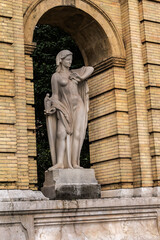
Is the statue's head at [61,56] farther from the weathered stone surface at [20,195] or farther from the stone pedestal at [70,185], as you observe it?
the weathered stone surface at [20,195]

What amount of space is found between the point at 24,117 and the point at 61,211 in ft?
7.69

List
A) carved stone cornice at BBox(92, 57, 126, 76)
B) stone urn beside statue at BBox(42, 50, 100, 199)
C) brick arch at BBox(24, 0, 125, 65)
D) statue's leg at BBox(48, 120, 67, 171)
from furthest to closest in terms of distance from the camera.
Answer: carved stone cornice at BBox(92, 57, 126, 76)
brick arch at BBox(24, 0, 125, 65)
statue's leg at BBox(48, 120, 67, 171)
stone urn beside statue at BBox(42, 50, 100, 199)

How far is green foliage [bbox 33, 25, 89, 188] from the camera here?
1977 centimetres

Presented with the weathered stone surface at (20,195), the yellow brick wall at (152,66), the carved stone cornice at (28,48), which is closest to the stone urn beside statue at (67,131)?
the weathered stone surface at (20,195)

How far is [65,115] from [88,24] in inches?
132

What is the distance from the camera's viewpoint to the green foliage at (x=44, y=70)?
64.8 feet

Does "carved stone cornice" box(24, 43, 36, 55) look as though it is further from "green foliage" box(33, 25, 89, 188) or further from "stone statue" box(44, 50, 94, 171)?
"green foliage" box(33, 25, 89, 188)

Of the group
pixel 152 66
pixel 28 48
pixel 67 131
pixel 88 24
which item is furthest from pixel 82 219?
pixel 88 24

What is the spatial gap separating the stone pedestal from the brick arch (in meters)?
3.85

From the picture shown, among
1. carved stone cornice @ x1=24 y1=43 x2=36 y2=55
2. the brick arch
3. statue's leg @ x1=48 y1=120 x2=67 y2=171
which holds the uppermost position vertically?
the brick arch

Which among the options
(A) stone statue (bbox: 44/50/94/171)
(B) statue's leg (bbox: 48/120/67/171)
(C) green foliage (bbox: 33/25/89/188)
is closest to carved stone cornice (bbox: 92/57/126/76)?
(A) stone statue (bbox: 44/50/94/171)

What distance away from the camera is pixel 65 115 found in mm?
11766

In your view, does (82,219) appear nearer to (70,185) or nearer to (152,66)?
(70,185)

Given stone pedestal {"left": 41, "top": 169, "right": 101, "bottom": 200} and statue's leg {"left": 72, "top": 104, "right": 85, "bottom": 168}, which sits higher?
statue's leg {"left": 72, "top": 104, "right": 85, "bottom": 168}
